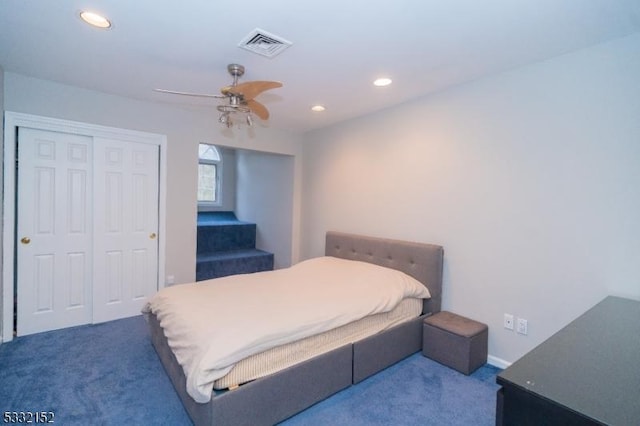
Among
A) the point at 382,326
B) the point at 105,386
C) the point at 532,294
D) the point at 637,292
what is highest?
the point at 637,292

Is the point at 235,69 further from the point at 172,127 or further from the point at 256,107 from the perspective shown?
the point at 172,127

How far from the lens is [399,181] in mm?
3260

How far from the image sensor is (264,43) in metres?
2.04

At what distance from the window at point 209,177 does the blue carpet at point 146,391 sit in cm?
383

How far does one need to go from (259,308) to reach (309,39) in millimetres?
1868

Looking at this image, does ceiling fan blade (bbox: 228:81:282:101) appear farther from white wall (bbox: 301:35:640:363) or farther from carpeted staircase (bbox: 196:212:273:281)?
carpeted staircase (bbox: 196:212:273:281)

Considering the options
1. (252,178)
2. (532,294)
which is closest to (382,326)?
(532,294)

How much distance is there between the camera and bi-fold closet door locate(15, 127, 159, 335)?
114 inches

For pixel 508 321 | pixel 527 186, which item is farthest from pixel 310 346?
pixel 527 186

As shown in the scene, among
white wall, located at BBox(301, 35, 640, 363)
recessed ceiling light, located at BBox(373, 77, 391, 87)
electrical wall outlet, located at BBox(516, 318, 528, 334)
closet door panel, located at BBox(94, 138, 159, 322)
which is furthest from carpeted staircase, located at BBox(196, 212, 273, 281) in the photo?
electrical wall outlet, located at BBox(516, 318, 528, 334)

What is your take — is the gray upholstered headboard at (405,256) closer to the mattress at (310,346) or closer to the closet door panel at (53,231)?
the mattress at (310,346)

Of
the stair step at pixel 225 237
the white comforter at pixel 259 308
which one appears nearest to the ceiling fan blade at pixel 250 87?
the white comforter at pixel 259 308

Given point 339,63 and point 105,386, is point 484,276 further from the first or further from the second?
point 105,386

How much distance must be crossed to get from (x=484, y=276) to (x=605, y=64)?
5.64ft
